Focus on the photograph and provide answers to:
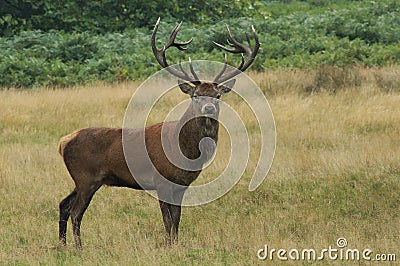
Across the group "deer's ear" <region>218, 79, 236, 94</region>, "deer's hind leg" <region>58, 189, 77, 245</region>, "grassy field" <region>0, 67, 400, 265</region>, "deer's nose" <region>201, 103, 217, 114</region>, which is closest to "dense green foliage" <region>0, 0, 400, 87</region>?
"grassy field" <region>0, 67, 400, 265</region>

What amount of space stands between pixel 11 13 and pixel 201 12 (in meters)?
6.05

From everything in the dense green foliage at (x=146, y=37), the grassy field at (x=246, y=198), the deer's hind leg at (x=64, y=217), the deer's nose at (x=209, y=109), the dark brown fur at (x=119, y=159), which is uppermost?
the deer's nose at (x=209, y=109)

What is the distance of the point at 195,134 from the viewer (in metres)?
8.43

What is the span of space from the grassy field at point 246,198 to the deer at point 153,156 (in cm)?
40

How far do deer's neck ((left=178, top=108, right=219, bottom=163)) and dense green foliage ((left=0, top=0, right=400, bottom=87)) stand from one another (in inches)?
410

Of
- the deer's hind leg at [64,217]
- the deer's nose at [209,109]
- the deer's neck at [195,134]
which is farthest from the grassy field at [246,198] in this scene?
the deer's nose at [209,109]

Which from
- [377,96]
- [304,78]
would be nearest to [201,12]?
[304,78]

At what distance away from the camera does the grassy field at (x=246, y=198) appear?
819 centimetres

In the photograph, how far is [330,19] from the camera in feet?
78.4

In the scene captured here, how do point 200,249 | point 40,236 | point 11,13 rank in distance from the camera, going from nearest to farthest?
point 200,249 → point 40,236 → point 11,13

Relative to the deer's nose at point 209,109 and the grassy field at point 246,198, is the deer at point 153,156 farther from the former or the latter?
the grassy field at point 246,198

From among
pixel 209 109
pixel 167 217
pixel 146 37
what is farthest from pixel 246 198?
pixel 146 37

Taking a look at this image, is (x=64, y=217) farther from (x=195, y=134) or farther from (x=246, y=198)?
(x=246, y=198)

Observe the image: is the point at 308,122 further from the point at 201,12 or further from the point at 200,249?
the point at 201,12
